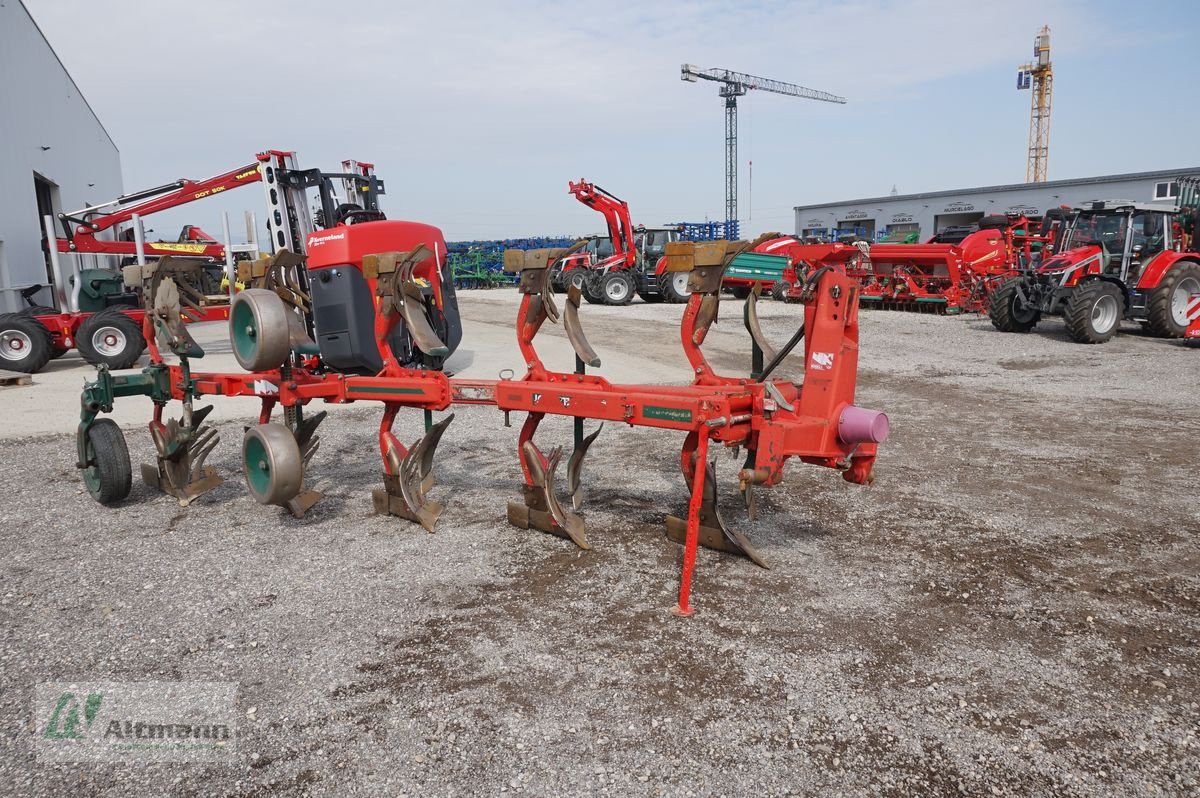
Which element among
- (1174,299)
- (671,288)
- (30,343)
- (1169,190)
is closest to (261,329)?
(30,343)

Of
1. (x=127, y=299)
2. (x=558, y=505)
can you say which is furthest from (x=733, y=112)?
(x=558, y=505)

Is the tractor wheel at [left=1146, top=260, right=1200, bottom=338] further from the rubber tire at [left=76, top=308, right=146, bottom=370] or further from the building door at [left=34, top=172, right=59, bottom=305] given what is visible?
the building door at [left=34, top=172, right=59, bottom=305]

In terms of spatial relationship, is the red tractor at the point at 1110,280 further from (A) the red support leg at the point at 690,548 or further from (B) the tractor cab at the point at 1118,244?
(A) the red support leg at the point at 690,548

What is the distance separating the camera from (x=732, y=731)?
2.66m

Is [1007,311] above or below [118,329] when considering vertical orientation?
below

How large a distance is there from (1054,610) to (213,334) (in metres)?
15.9

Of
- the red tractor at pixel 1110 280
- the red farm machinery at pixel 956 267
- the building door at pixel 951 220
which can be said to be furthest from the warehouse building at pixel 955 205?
the red tractor at pixel 1110 280

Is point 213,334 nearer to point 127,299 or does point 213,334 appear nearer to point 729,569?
point 127,299

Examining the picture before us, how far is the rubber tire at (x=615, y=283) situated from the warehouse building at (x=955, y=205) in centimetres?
1336

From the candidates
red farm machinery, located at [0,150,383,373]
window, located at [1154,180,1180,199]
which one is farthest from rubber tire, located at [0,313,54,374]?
window, located at [1154,180,1180,199]

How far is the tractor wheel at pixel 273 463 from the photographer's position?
13.8 feet

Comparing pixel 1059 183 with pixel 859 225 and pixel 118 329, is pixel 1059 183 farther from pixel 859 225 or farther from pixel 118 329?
pixel 118 329

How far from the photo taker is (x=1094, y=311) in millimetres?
12281

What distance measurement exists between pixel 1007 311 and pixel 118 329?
13967 millimetres
